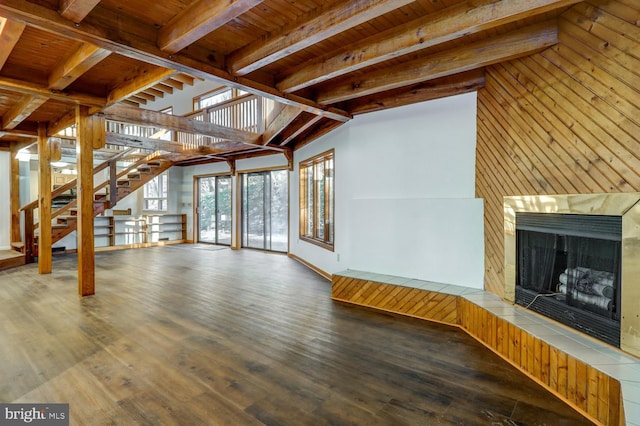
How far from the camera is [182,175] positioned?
11047 mm

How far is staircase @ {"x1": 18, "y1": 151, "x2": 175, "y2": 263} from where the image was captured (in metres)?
6.90

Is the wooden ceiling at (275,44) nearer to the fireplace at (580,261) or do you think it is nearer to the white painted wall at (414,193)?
the white painted wall at (414,193)

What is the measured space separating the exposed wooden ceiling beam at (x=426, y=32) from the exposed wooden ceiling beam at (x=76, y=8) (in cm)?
190

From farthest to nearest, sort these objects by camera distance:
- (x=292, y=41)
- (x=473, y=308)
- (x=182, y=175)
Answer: (x=182, y=175) → (x=473, y=308) → (x=292, y=41)

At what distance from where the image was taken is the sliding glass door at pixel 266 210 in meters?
8.46

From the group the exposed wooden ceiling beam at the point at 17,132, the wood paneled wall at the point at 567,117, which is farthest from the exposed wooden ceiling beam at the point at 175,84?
the wood paneled wall at the point at 567,117

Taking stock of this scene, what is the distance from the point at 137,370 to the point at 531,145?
3.80 metres

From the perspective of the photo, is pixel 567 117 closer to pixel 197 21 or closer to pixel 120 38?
pixel 197 21

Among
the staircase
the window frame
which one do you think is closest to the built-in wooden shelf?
the window frame

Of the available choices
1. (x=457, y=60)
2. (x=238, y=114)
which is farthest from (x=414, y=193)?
(x=238, y=114)

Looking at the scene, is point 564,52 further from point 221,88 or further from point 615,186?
point 221,88

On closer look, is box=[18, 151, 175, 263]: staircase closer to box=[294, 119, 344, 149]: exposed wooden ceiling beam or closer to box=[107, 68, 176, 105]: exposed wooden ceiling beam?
box=[107, 68, 176, 105]: exposed wooden ceiling beam

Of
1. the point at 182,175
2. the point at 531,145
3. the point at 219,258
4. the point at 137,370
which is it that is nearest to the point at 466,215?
the point at 531,145

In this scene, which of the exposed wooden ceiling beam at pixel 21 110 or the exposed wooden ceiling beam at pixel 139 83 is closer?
the exposed wooden ceiling beam at pixel 139 83
